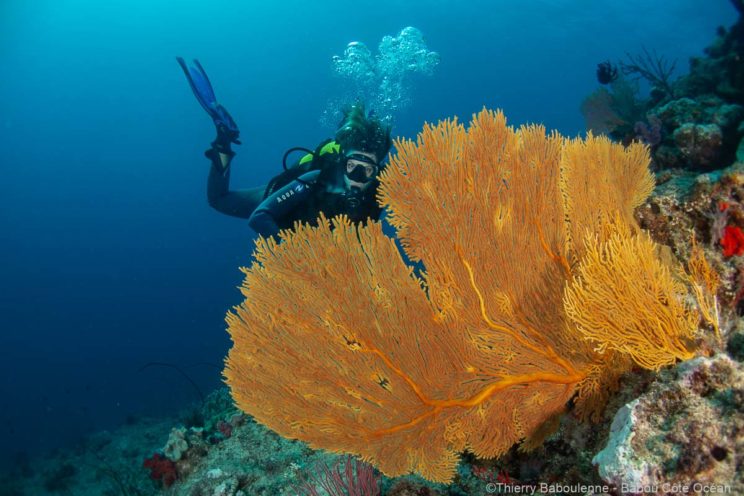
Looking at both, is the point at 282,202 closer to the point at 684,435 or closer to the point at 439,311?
the point at 439,311

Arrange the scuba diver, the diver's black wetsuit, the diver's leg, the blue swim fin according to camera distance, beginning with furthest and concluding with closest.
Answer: the diver's leg → the blue swim fin → the diver's black wetsuit → the scuba diver

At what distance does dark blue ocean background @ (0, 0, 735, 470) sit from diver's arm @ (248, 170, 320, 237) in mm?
42239

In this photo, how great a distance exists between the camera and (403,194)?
300 cm

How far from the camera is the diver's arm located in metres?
6.19

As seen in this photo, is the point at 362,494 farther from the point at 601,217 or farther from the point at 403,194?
the point at 601,217

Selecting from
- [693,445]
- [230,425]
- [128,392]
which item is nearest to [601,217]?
[693,445]

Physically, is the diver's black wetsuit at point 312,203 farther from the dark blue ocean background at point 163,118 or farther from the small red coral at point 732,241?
the dark blue ocean background at point 163,118

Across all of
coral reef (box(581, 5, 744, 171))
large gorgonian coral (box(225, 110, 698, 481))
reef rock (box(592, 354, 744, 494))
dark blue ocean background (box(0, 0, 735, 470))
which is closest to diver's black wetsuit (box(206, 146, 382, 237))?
large gorgonian coral (box(225, 110, 698, 481))

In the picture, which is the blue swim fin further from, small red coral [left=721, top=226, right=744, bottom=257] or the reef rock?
the reef rock

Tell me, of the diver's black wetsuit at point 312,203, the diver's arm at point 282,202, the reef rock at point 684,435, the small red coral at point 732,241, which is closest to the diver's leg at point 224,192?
the diver's black wetsuit at point 312,203

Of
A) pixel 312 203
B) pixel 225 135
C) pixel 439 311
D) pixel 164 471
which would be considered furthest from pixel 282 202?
pixel 164 471

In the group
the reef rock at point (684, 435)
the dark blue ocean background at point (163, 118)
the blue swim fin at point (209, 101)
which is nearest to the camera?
the reef rock at point (684, 435)

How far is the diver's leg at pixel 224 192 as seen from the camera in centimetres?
968

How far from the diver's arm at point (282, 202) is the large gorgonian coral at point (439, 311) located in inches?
127
